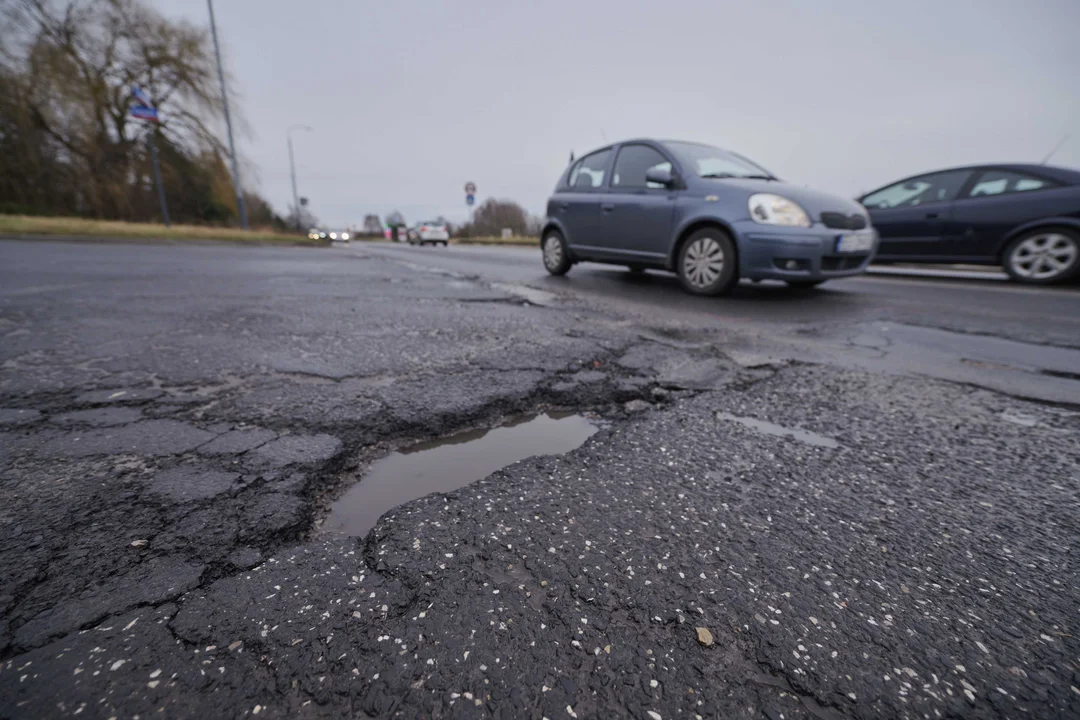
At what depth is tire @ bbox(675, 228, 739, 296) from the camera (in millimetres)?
4828

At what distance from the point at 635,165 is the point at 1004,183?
196 inches

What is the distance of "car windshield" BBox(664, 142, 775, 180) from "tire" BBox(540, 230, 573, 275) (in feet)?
6.39

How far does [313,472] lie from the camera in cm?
154

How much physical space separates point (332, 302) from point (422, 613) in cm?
401

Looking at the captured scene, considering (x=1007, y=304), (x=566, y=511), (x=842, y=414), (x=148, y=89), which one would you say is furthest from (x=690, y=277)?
(x=148, y=89)

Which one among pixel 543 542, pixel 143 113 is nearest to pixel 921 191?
pixel 543 542

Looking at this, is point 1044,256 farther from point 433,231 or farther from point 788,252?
point 433,231

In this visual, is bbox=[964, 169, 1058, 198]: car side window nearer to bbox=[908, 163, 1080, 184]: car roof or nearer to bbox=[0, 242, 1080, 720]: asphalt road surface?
→ bbox=[908, 163, 1080, 184]: car roof

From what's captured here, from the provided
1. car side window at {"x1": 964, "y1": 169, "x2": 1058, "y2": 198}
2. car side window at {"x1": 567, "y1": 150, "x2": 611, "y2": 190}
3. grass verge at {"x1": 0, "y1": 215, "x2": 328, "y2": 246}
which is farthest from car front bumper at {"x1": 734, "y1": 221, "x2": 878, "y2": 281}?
grass verge at {"x1": 0, "y1": 215, "x2": 328, "y2": 246}

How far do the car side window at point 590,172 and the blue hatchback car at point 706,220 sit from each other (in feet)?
0.06

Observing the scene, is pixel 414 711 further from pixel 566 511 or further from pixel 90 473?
pixel 90 473

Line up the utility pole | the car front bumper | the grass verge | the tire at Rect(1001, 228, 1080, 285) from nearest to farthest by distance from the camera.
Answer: the car front bumper < the tire at Rect(1001, 228, 1080, 285) < the grass verge < the utility pole

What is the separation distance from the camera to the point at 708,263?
5023mm

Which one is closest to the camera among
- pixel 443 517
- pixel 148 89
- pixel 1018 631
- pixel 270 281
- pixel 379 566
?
pixel 1018 631
